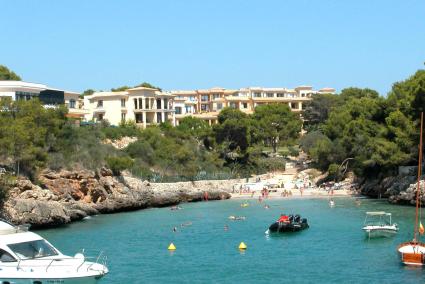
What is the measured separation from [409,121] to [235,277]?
4021 centimetres

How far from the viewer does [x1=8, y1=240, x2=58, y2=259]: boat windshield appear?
28891 millimetres

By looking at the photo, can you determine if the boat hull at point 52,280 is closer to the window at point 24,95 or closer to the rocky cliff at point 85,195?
the rocky cliff at point 85,195

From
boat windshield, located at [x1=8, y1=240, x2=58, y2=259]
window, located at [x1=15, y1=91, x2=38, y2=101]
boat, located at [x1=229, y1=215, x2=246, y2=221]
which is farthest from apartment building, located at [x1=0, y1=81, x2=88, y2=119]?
boat windshield, located at [x1=8, y1=240, x2=58, y2=259]

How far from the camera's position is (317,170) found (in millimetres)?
98375

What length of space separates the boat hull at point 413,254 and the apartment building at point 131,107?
77826 mm

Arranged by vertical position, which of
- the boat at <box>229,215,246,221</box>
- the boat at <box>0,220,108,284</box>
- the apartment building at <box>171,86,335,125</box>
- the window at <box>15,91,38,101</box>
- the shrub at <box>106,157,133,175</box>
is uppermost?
the apartment building at <box>171,86,335,125</box>

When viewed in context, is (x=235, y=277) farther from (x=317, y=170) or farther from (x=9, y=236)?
(x=317, y=170)

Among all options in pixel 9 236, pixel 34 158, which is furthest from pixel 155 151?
pixel 9 236

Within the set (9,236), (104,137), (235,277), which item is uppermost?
(104,137)

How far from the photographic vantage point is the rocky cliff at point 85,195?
56.6m

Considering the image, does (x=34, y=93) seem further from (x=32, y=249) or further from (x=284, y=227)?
(x=32, y=249)

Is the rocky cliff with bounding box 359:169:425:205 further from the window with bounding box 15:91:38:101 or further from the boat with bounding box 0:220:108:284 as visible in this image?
the boat with bounding box 0:220:108:284

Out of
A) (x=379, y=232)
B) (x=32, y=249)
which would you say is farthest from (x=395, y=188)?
(x=32, y=249)

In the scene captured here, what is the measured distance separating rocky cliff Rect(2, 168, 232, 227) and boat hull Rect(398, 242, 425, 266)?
29610 mm
